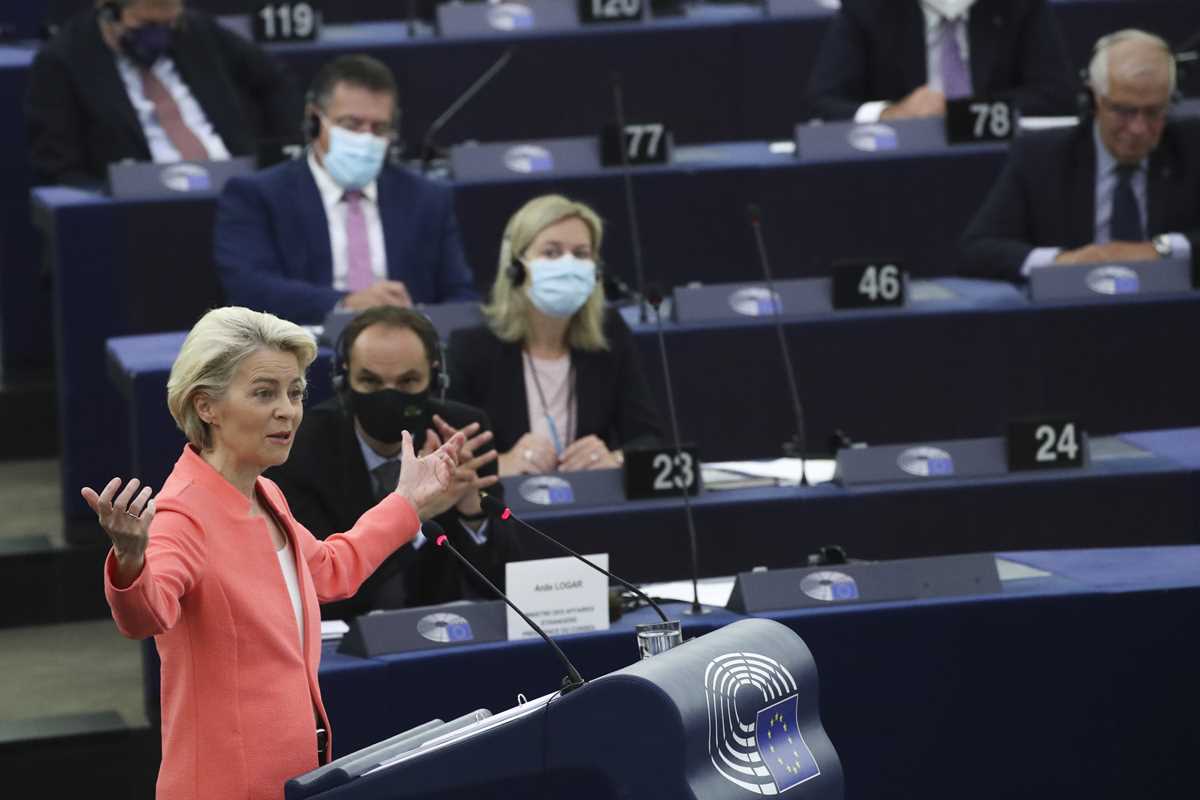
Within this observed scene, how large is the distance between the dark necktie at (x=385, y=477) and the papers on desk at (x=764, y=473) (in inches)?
34.1

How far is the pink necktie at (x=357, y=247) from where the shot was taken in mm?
4996

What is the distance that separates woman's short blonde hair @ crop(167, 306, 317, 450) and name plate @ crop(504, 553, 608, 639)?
3.02ft

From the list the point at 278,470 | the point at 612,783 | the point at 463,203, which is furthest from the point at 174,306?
the point at 612,783

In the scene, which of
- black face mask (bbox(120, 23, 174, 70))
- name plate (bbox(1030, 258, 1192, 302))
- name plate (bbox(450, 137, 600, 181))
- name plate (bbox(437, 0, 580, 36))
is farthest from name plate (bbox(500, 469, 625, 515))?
name plate (bbox(437, 0, 580, 36))

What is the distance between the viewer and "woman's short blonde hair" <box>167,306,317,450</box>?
2.43 meters

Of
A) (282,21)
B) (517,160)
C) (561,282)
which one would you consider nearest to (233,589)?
(561,282)

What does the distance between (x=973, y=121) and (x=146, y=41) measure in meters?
2.11

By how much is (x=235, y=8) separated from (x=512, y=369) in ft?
8.78

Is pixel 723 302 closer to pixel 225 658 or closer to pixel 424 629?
pixel 424 629

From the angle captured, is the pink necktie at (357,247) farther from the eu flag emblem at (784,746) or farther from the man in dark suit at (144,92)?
the eu flag emblem at (784,746)

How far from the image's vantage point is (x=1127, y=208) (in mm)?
5344

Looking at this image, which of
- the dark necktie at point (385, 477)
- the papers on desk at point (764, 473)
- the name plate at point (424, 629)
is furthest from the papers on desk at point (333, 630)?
the papers on desk at point (764, 473)

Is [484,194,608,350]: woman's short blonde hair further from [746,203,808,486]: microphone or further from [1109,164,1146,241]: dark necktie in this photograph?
[1109,164,1146,241]: dark necktie

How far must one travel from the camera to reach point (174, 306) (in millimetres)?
5160
